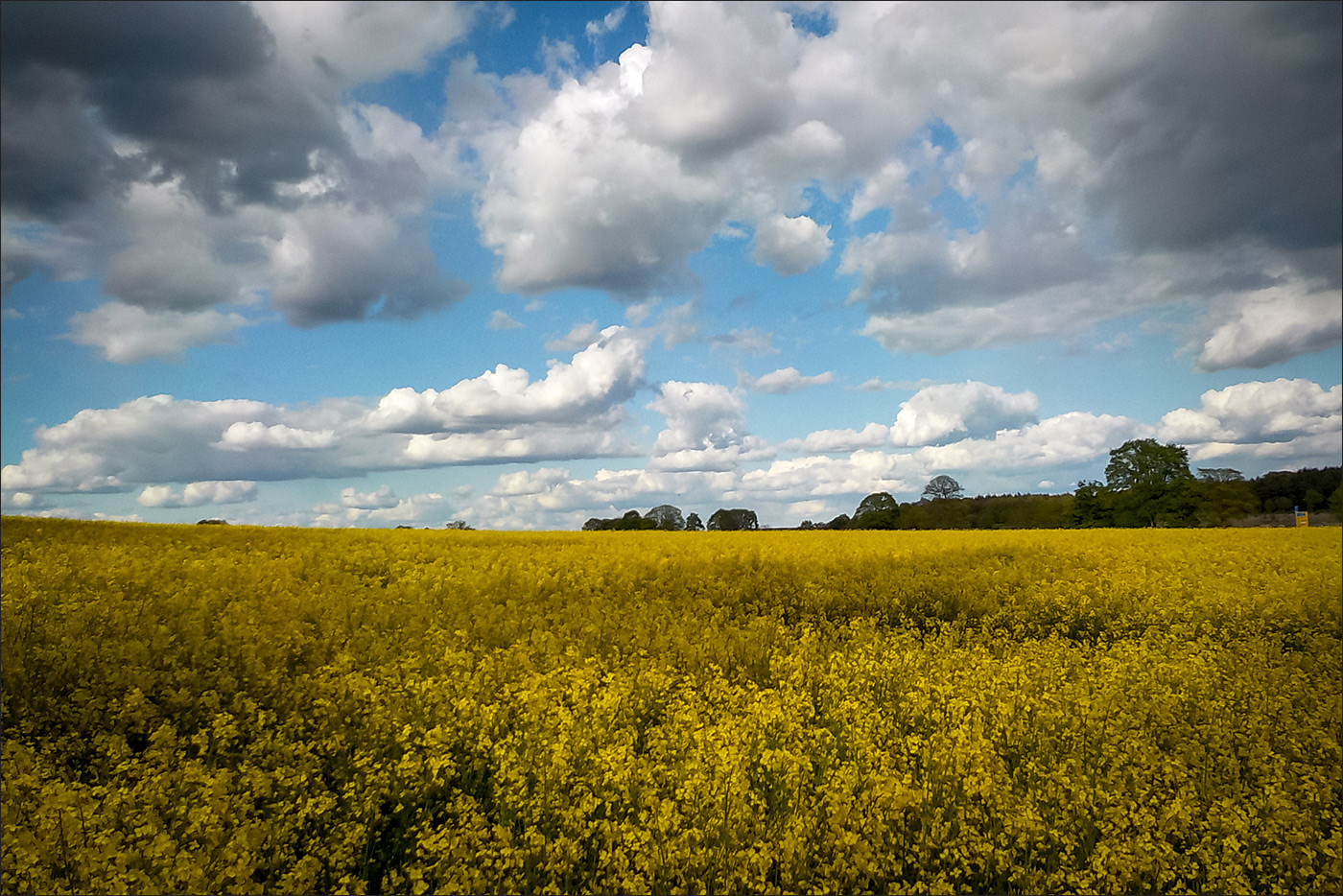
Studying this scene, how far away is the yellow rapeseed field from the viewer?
15.1 feet

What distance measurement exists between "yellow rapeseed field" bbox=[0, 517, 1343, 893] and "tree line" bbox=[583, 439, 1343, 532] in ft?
109

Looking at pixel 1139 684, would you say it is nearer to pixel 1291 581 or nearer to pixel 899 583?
pixel 899 583

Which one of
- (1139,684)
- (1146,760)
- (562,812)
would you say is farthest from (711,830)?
(1139,684)

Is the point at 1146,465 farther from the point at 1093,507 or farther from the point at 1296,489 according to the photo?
the point at 1296,489

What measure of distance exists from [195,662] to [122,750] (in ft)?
5.94

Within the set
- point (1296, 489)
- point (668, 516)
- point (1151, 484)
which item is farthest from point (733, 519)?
point (1296, 489)

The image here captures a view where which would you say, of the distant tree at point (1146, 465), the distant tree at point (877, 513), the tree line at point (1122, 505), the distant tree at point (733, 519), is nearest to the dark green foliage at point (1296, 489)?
the tree line at point (1122, 505)

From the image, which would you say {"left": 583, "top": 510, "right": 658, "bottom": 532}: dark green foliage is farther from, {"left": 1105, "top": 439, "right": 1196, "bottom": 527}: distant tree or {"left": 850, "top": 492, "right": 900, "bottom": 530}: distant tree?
{"left": 1105, "top": 439, "right": 1196, "bottom": 527}: distant tree

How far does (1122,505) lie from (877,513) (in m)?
19.7

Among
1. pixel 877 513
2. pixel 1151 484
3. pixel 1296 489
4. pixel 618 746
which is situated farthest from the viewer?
pixel 1296 489

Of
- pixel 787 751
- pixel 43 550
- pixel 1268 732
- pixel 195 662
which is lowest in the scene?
pixel 1268 732

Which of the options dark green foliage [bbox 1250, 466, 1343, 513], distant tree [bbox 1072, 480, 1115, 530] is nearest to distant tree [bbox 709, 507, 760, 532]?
distant tree [bbox 1072, 480, 1115, 530]

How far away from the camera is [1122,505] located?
5691cm

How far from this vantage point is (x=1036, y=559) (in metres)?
17.2
